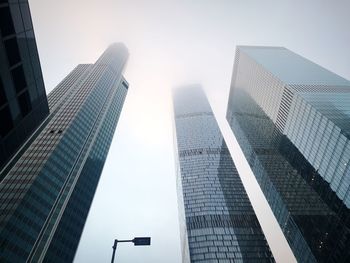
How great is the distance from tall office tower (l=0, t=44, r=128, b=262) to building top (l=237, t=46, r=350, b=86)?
289 ft

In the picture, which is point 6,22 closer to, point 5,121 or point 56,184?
point 5,121

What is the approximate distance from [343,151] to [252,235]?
186 ft

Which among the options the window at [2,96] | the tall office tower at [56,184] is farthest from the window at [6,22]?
the tall office tower at [56,184]

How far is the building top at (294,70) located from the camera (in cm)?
14012

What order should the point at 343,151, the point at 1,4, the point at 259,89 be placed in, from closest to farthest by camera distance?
1. the point at 1,4
2. the point at 343,151
3. the point at 259,89

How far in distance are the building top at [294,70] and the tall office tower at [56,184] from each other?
289 feet

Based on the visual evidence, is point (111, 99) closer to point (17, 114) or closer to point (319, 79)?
point (319, 79)

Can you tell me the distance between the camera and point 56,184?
116000 mm

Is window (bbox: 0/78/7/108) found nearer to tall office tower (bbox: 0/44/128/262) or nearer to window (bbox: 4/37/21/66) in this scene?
window (bbox: 4/37/21/66)

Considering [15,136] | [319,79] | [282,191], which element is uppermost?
[319,79]

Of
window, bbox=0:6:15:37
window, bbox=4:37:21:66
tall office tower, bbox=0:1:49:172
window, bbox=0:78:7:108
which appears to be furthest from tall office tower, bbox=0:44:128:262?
window, bbox=0:6:15:37

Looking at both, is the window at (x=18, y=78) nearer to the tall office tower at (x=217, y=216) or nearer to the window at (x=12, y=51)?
the window at (x=12, y=51)

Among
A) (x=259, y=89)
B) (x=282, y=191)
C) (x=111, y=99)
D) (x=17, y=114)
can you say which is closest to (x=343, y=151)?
(x=282, y=191)

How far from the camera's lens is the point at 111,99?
A: 19975 cm
